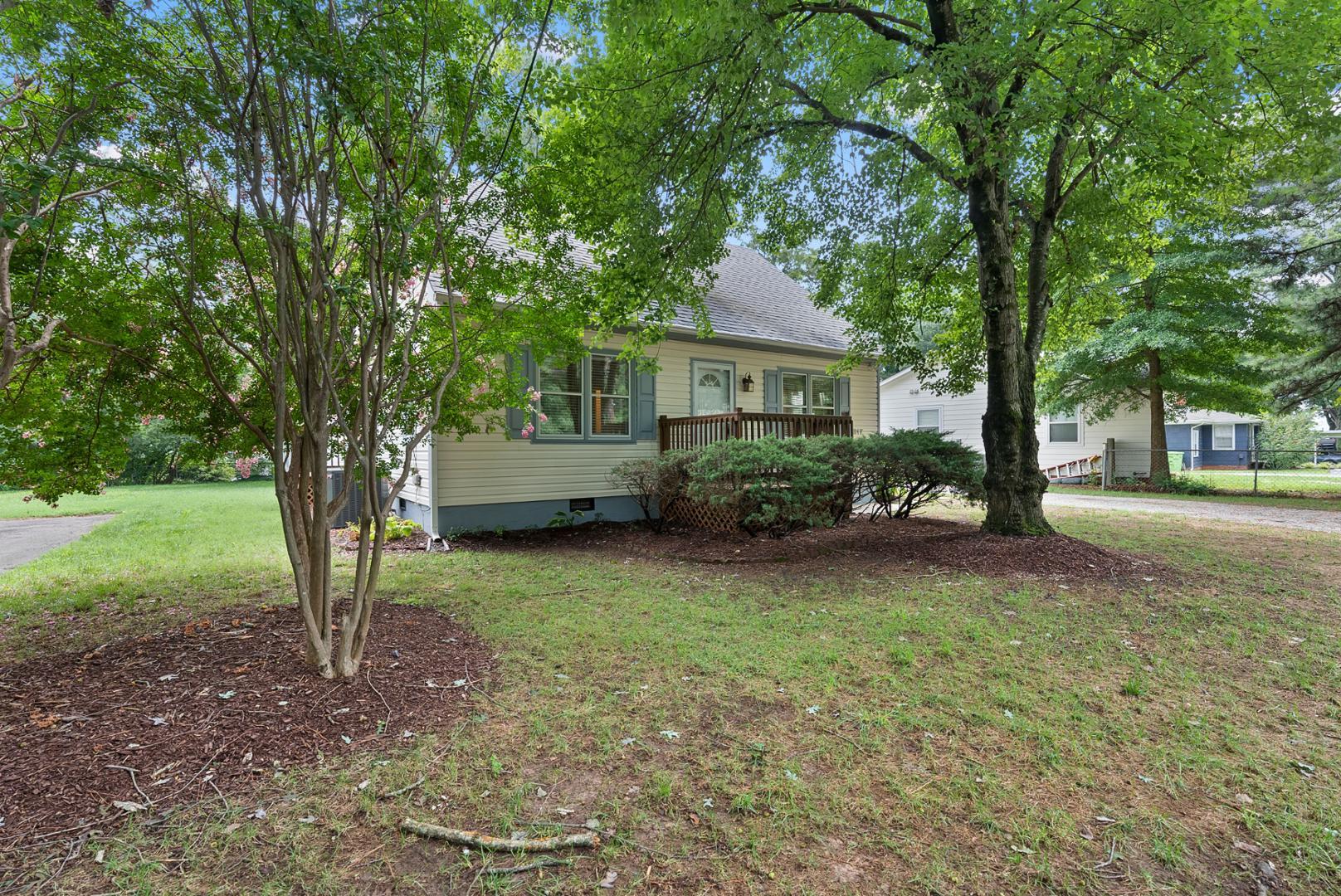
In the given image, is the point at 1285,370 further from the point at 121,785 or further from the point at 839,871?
the point at 121,785

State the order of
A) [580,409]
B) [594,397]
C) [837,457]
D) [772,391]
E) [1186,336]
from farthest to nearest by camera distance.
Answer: [1186,336] < [772,391] < [594,397] < [580,409] < [837,457]

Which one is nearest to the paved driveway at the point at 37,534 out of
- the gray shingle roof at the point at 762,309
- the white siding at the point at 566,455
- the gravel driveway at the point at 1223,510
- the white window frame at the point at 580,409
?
the white siding at the point at 566,455

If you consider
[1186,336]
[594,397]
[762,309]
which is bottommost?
[594,397]

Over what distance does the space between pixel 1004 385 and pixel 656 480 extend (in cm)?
466

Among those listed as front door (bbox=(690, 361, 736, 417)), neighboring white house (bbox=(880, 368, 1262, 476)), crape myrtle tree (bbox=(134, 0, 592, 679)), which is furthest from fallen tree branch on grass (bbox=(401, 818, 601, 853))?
neighboring white house (bbox=(880, 368, 1262, 476))

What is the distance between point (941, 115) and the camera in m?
4.95

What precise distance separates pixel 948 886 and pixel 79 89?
18.3 ft

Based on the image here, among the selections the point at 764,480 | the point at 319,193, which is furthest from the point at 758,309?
the point at 319,193

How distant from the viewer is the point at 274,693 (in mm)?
3129

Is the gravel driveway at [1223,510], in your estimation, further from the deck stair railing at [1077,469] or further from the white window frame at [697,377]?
the white window frame at [697,377]

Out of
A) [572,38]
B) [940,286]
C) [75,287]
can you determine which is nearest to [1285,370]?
[940,286]

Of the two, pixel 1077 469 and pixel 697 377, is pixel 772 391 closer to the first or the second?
pixel 697 377

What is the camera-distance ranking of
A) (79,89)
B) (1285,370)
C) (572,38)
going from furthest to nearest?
1. (1285,370)
2. (572,38)
3. (79,89)

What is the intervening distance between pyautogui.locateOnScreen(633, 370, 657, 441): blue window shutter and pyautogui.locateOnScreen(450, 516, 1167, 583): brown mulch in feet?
5.18
